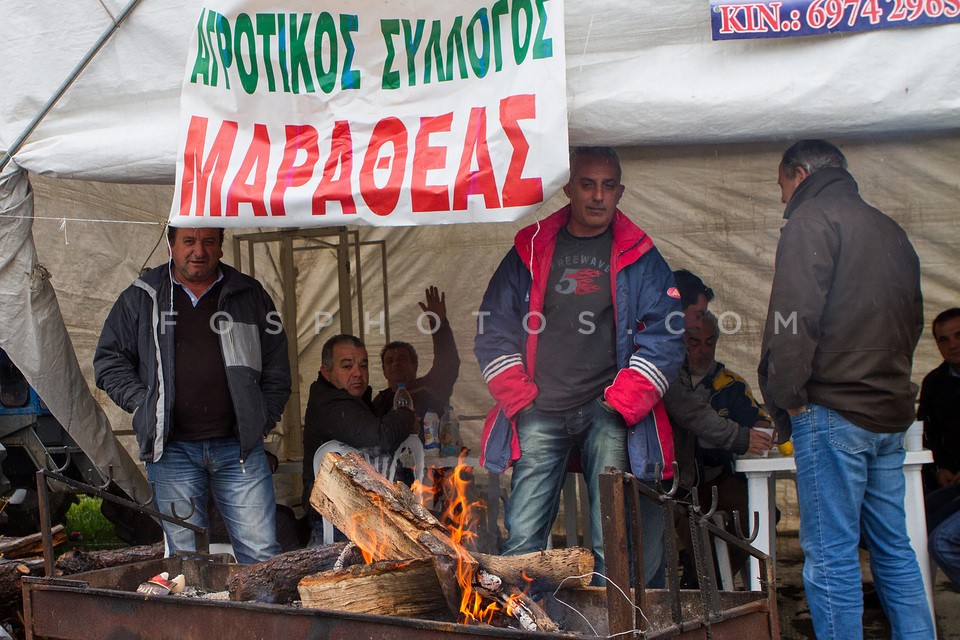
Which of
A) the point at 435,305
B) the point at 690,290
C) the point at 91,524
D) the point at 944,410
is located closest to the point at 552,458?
the point at 690,290

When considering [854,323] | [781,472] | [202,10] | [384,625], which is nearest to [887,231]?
[854,323]

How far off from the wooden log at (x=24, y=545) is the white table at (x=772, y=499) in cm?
321

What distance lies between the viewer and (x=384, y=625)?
9.46 feet

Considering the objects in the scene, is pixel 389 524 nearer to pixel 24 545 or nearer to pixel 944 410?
pixel 24 545

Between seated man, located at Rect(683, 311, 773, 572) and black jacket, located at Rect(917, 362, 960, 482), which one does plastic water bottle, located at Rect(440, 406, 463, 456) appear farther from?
black jacket, located at Rect(917, 362, 960, 482)

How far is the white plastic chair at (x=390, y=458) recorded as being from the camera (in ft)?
17.3

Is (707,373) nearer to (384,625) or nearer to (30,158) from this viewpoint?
(384,625)

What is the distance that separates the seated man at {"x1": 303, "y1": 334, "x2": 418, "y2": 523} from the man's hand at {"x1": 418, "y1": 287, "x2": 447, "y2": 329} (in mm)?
1374

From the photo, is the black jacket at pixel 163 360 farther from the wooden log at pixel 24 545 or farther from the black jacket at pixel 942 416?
the black jacket at pixel 942 416

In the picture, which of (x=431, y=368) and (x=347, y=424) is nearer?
(x=347, y=424)

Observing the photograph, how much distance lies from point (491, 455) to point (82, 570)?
1.71 metres

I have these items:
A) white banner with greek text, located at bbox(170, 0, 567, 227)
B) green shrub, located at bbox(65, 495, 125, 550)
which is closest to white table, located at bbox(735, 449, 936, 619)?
white banner with greek text, located at bbox(170, 0, 567, 227)

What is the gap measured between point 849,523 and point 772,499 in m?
0.92

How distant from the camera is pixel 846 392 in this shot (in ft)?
12.2
